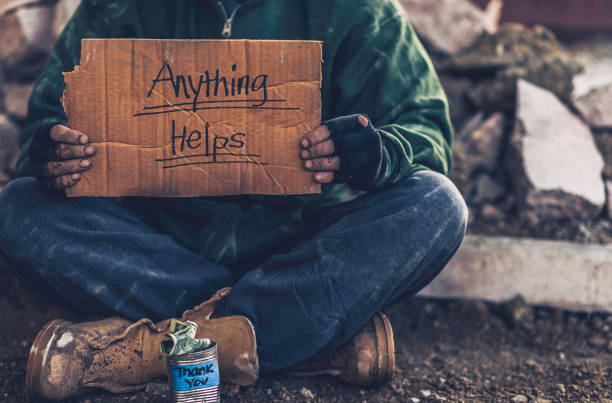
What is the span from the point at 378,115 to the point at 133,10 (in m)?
0.81

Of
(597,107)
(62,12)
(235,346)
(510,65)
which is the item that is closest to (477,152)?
(510,65)

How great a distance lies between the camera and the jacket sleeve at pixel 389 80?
1647 mm

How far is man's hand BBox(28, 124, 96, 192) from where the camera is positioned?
4.38 ft

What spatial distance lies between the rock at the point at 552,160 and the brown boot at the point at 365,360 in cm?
111

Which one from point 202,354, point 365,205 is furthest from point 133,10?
point 202,354

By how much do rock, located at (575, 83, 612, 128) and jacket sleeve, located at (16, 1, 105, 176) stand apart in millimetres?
2099

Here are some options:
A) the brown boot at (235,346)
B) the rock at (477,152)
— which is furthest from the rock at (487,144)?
the brown boot at (235,346)

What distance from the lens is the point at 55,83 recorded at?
1695 mm

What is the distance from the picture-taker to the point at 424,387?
1.60 metres

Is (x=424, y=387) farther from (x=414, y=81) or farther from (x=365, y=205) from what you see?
(x=414, y=81)

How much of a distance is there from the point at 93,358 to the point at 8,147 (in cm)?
159

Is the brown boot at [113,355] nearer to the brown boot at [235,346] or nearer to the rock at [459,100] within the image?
the brown boot at [235,346]

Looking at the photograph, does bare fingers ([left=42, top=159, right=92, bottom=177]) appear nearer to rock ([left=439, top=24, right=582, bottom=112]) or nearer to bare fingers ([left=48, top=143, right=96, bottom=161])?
bare fingers ([left=48, top=143, right=96, bottom=161])

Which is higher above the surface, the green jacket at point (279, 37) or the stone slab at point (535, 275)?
the green jacket at point (279, 37)
